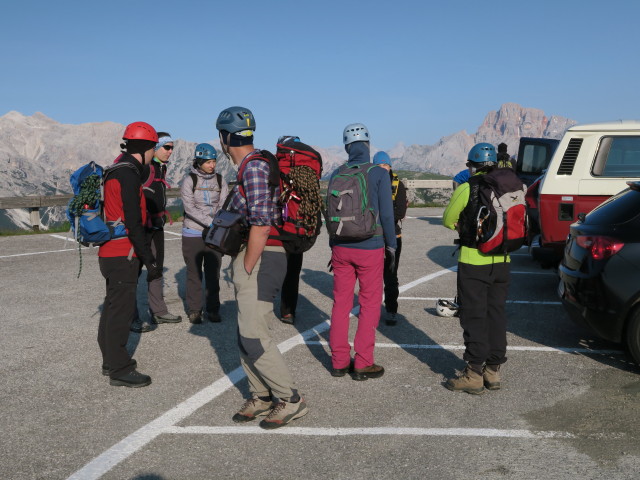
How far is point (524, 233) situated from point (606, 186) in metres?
3.41

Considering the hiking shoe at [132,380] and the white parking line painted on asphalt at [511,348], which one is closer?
the hiking shoe at [132,380]

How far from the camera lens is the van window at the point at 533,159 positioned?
41.9ft

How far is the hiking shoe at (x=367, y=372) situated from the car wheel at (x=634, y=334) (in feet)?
6.78

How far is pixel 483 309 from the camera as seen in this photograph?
185 inches

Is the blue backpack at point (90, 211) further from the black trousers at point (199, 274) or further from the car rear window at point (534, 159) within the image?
the car rear window at point (534, 159)

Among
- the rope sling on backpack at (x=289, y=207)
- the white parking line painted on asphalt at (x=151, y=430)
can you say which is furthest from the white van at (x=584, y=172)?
the rope sling on backpack at (x=289, y=207)

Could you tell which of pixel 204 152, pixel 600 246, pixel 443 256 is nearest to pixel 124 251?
pixel 204 152

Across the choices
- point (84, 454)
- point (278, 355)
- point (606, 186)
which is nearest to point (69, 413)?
point (84, 454)

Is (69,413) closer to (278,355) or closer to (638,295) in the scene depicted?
(278,355)

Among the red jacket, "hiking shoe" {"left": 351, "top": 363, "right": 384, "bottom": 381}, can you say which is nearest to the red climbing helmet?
the red jacket

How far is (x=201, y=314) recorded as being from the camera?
698 centimetres

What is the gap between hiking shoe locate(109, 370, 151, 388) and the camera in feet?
16.2

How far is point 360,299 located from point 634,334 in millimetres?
2276

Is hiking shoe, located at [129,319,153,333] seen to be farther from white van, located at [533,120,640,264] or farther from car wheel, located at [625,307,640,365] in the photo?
white van, located at [533,120,640,264]
